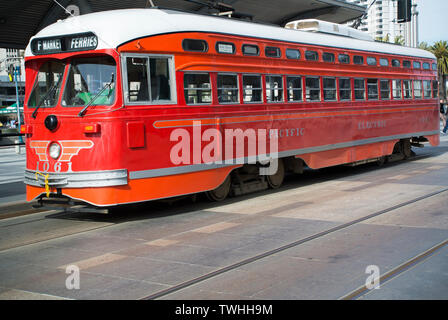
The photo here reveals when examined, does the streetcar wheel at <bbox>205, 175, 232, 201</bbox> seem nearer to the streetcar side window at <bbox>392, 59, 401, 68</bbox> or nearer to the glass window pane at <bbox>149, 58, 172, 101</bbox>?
the glass window pane at <bbox>149, 58, 172, 101</bbox>

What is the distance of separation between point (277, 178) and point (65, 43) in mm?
5471

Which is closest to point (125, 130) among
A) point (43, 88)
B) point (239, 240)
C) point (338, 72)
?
point (43, 88)

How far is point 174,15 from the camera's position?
9.92 meters

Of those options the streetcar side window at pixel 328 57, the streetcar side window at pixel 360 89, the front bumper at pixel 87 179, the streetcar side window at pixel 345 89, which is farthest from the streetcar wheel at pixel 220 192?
the streetcar side window at pixel 360 89

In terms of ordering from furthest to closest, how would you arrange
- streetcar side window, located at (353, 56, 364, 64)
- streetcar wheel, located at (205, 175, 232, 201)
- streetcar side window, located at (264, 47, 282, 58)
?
streetcar side window, located at (353, 56, 364, 64) < streetcar side window, located at (264, 47, 282, 58) < streetcar wheel, located at (205, 175, 232, 201)

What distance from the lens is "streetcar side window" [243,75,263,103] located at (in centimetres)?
1113

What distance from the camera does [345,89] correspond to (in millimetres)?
14180

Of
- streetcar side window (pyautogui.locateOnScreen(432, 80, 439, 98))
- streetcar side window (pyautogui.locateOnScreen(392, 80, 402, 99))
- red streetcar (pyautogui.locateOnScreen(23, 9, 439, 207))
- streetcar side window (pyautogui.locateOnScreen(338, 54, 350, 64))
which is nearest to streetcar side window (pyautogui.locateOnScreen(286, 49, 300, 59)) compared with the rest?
red streetcar (pyautogui.locateOnScreen(23, 9, 439, 207))

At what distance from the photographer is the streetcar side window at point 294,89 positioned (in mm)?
12266

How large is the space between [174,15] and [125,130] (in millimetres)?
2334

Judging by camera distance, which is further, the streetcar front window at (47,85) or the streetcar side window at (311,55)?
the streetcar side window at (311,55)

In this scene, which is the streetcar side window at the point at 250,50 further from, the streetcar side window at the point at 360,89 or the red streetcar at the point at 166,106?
the streetcar side window at the point at 360,89

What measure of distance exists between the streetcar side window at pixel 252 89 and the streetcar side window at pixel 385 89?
222 inches

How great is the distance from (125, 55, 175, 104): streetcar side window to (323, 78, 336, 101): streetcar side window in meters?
4.97
